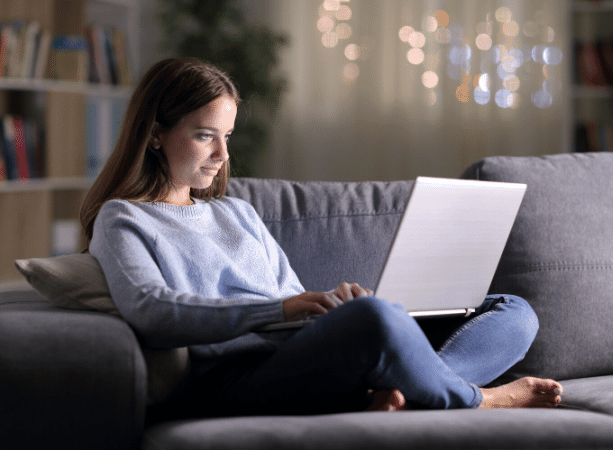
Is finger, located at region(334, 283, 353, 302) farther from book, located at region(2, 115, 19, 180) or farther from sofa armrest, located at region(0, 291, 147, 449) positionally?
book, located at region(2, 115, 19, 180)

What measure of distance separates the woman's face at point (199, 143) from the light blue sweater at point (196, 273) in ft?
0.24

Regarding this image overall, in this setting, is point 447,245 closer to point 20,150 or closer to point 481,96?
point 20,150

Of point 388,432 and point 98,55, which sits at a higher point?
point 98,55

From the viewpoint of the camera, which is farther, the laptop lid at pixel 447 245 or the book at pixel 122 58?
the book at pixel 122 58

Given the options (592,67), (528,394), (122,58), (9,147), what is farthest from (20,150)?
(592,67)

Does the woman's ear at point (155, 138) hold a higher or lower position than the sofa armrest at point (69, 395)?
higher

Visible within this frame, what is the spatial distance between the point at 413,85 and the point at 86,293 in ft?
8.80

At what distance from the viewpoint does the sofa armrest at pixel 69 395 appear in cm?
89

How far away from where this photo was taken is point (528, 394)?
1210mm

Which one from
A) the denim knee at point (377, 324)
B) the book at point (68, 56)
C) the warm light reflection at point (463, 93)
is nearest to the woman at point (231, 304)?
the denim knee at point (377, 324)

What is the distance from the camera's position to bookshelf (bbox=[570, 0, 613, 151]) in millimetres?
3326

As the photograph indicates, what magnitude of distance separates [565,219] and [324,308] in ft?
2.38

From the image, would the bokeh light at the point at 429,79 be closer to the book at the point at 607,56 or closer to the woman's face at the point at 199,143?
the book at the point at 607,56

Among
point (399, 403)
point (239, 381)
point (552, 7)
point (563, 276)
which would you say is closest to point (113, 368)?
point (239, 381)
